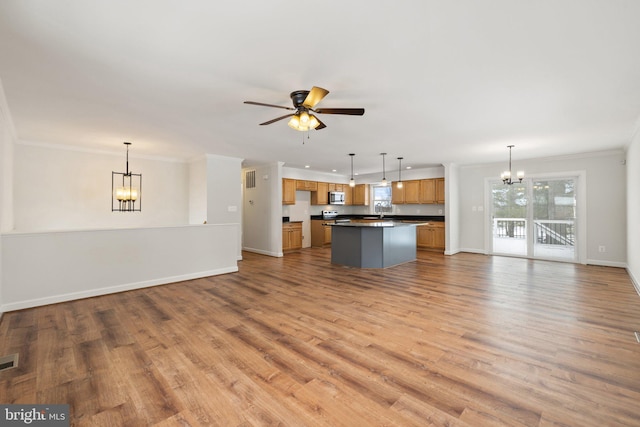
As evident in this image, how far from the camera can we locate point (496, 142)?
17.3 feet

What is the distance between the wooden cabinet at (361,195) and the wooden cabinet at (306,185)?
1879 mm

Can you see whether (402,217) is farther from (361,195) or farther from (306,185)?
(306,185)

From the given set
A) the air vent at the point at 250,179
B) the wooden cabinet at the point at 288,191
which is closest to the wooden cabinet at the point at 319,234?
the wooden cabinet at the point at 288,191

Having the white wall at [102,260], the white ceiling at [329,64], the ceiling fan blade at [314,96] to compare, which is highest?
the white ceiling at [329,64]

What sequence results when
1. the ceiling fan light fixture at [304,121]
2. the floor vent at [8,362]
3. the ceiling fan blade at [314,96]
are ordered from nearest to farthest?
1. the floor vent at [8,362]
2. the ceiling fan blade at [314,96]
3. the ceiling fan light fixture at [304,121]

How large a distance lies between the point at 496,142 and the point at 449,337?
409cm

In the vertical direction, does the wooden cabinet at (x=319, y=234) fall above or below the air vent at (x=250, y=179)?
below

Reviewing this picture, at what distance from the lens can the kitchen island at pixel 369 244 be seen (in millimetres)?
6027

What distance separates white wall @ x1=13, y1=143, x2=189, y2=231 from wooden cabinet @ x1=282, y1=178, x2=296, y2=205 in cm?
270

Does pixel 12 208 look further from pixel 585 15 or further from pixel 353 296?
pixel 585 15

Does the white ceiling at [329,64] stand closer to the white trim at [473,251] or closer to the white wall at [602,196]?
the white wall at [602,196]

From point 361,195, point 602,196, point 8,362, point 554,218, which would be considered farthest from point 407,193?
point 8,362

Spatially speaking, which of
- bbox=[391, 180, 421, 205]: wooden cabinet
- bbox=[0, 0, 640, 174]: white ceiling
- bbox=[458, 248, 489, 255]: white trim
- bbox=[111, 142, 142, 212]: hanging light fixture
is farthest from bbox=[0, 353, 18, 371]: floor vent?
bbox=[458, 248, 489, 255]: white trim

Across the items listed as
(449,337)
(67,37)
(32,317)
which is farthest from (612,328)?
(32,317)
